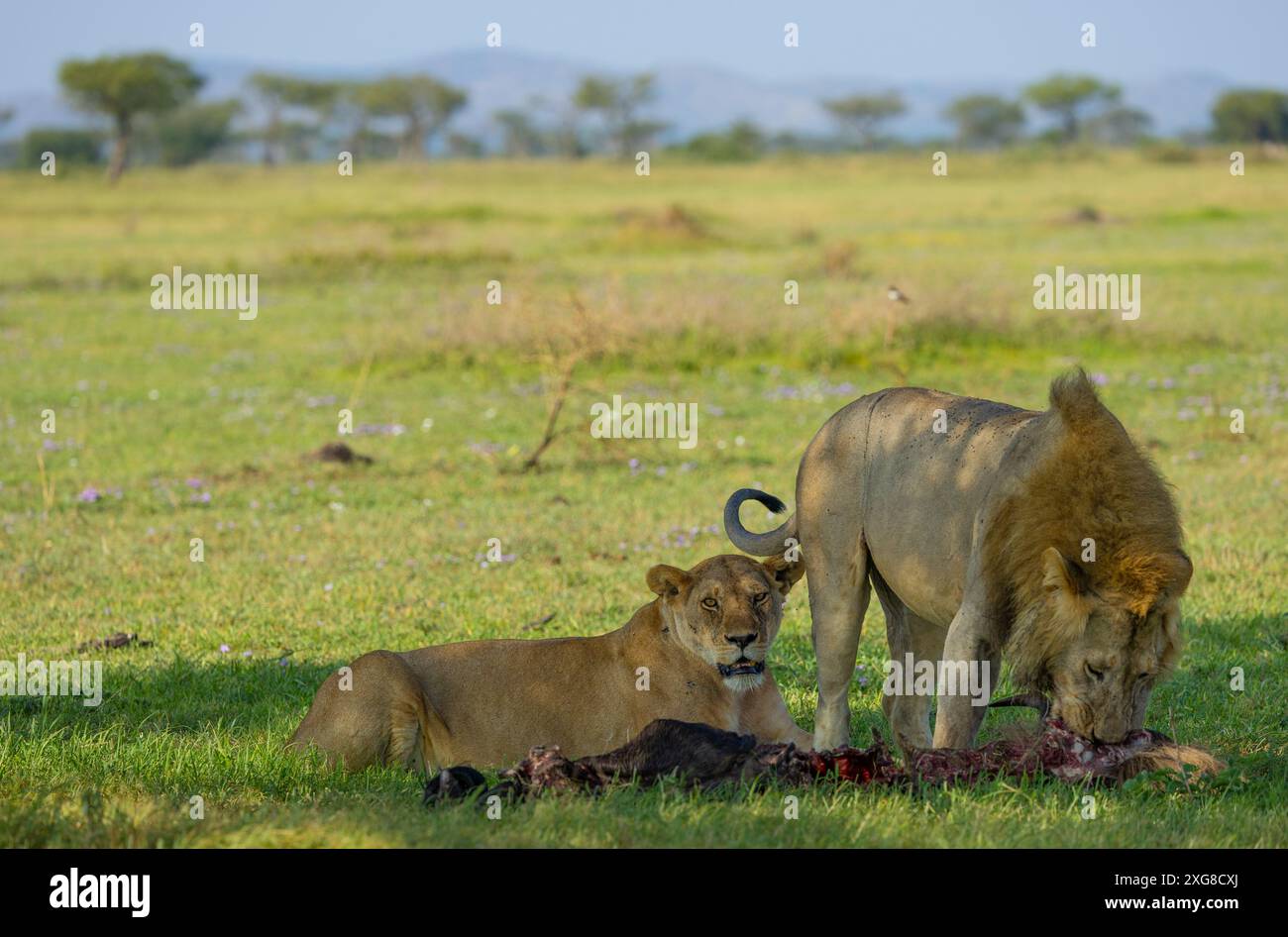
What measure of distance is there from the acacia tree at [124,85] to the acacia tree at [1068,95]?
68978mm

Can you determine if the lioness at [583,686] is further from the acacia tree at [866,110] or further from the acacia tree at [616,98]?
the acacia tree at [866,110]

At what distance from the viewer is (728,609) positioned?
716 cm

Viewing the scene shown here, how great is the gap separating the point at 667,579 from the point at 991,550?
5.44 ft

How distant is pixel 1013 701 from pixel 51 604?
21.7 feet

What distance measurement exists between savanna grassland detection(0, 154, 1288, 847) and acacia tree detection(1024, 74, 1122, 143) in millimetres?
93172

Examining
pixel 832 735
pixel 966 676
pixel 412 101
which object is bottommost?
pixel 832 735

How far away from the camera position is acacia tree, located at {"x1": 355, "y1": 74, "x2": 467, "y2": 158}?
126000mm

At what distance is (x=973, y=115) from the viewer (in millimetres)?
143125

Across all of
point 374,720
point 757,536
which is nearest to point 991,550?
point 757,536

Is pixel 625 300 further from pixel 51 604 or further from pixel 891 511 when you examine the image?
pixel 891 511

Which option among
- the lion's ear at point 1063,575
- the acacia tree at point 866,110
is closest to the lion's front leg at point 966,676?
the lion's ear at point 1063,575

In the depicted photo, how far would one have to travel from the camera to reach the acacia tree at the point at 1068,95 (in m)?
128

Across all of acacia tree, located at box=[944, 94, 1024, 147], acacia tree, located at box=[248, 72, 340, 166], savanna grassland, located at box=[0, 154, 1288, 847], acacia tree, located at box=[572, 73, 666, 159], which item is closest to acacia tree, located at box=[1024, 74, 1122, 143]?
acacia tree, located at box=[944, 94, 1024, 147]

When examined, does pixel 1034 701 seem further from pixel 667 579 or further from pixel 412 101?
pixel 412 101
